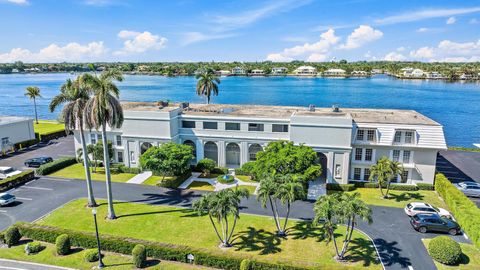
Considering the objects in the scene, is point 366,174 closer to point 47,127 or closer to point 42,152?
point 42,152

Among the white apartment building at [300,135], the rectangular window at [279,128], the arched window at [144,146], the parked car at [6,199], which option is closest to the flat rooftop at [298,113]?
the white apartment building at [300,135]

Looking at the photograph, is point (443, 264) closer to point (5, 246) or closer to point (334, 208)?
point (334, 208)

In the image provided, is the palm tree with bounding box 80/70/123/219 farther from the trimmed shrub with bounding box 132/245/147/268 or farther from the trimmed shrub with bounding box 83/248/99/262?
the trimmed shrub with bounding box 132/245/147/268

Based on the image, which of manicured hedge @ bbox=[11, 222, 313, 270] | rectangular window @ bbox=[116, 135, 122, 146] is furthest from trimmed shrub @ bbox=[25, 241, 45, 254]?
rectangular window @ bbox=[116, 135, 122, 146]

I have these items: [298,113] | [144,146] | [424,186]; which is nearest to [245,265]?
[298,113]

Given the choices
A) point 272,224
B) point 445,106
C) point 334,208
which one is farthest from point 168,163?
point 445,106
